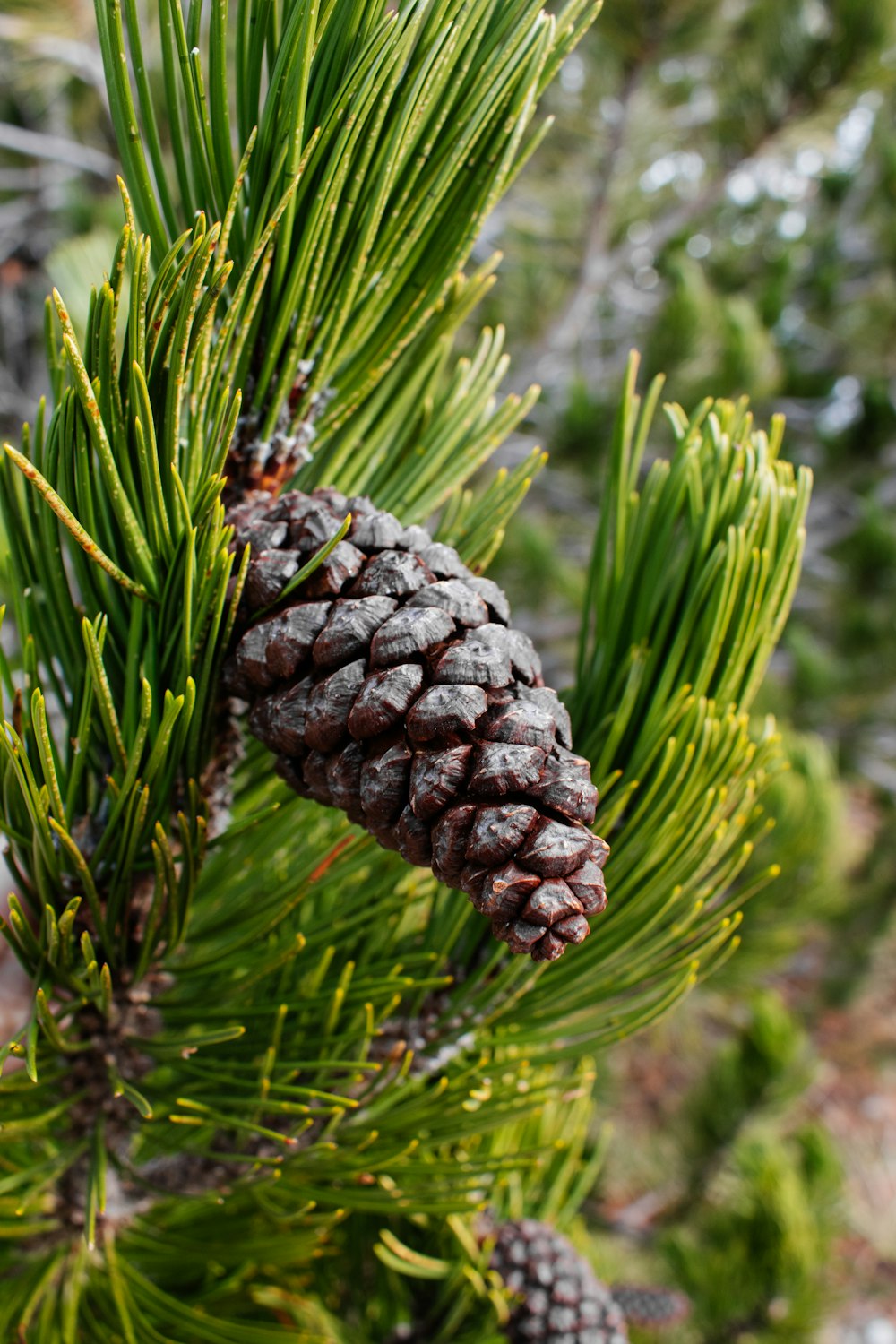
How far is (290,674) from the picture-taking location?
327mm

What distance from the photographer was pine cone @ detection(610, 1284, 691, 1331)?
66 cm

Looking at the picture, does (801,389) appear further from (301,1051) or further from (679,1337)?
(301,1051)

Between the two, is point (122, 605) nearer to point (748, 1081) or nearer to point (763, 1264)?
point (763, 1264)

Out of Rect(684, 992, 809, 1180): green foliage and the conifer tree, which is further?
Rect(684, 992, 809, 1180): green foliage

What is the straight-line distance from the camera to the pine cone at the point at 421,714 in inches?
10.5

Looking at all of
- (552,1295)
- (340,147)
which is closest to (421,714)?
(340,147)

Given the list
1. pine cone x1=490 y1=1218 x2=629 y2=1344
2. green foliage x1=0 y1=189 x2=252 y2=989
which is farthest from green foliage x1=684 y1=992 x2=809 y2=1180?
green foliage x1=0 y1=189 x2=252 y2=989

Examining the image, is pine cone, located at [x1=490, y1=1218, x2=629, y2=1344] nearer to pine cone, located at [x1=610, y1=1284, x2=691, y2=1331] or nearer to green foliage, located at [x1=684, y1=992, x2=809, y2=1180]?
pine cone, located at [x1=610, y1=1284, x2=691, y2=1331]

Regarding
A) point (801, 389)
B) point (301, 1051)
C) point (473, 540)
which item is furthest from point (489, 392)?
point (801, 389)

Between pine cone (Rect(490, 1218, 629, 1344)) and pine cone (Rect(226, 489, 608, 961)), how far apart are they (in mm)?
372

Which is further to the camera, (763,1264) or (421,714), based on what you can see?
(763,1264)

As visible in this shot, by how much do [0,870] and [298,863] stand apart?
0.57 m

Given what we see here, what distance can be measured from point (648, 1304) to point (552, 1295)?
0.19 meters

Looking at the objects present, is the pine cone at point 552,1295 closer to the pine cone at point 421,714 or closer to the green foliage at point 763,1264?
the pine cone at point 421,714
